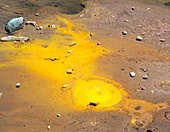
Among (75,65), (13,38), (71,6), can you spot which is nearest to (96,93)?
(75,65)

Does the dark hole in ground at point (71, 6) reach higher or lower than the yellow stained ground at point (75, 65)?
higher

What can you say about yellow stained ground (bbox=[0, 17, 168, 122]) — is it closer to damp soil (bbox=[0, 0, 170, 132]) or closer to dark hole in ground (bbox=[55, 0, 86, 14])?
damp soil (bbox=[0, 0, 170, 132])

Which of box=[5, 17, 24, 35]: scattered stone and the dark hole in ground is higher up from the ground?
the dark hole in ground

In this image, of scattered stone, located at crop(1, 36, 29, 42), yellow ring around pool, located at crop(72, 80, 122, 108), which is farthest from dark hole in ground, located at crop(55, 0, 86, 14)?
yellow ring around pool, located at crop(72, 80, 122, 108)

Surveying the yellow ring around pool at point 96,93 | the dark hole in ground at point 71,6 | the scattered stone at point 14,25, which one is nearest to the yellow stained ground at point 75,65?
the yellow ring around pool at point 96,93

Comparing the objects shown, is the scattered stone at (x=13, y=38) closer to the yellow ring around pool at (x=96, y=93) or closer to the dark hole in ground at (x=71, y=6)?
the dark hole in ground at (x=71, y=6)

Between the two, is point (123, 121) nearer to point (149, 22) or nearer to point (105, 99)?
point (105, 99)

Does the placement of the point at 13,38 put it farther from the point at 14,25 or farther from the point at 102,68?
the point at 102,68
